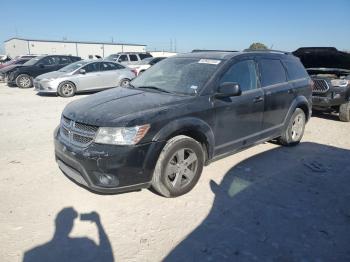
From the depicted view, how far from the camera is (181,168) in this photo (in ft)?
13.4

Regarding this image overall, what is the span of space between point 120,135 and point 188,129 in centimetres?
90

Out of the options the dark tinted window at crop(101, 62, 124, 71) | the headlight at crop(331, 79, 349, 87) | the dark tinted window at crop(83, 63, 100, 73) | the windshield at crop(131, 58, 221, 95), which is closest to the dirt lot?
the windshield at crop(131, 58, 221, 95)

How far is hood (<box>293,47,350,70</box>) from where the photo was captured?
9.09 metres

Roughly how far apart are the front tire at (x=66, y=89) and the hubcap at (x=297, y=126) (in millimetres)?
9662

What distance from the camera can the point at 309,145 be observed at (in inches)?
257

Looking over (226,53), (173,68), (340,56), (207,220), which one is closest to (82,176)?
(207,220)

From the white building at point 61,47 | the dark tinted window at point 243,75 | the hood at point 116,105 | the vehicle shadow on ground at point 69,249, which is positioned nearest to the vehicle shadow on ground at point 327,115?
the dark tinted window at point 243,75

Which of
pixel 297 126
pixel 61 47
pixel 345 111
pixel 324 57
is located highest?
pixel 61 47

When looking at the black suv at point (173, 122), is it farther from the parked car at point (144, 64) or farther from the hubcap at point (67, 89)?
the parked car at point (144, 64)

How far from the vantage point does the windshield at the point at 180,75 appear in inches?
176

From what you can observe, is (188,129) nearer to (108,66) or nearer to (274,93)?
(274,93)

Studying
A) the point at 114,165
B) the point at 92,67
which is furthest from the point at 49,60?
the point at 114,165

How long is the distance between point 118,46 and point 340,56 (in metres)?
52.7

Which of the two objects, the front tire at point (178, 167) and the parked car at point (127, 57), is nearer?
the front tire at point (178, 167)
